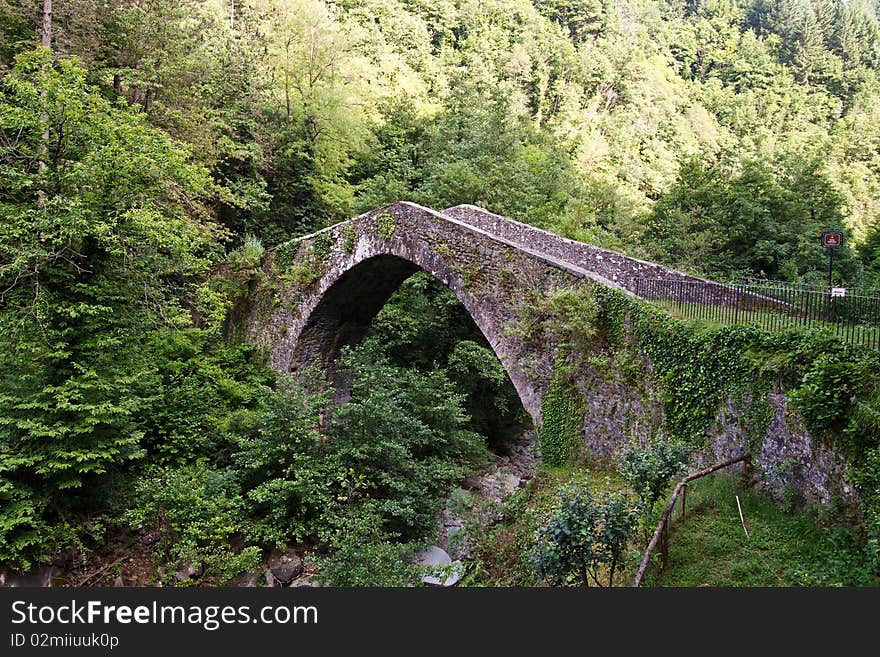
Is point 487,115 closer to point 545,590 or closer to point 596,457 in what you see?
point 596,457

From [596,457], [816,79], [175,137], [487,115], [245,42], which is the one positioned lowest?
[596,457]

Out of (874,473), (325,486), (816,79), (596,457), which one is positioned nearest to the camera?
(874,473)

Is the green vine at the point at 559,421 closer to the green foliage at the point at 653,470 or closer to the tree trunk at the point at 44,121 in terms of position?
the green foliage at the point at 653,470

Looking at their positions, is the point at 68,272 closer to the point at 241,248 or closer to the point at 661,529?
the point at 241,248

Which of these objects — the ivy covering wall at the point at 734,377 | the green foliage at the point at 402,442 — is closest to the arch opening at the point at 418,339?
the green foliage at the point at 402,442

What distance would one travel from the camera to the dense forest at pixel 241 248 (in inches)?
366

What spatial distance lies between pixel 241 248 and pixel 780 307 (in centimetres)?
1499

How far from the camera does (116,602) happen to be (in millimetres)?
5332

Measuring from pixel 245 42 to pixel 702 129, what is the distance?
37229mm

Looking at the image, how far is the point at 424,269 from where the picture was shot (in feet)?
38.8

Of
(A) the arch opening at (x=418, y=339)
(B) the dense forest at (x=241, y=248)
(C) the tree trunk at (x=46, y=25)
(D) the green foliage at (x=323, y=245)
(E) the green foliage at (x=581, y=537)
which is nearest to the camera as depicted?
(E) the green foliage at (x=581, y=537)

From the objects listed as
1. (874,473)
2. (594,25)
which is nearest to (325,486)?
(874,473)

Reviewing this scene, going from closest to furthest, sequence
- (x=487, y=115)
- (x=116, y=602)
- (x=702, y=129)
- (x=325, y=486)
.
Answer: (x=116, y=602) → (x=325, y=486) → (x=487, y=115) → (x=702, y=129)

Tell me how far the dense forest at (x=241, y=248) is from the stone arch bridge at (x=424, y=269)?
122 cm
